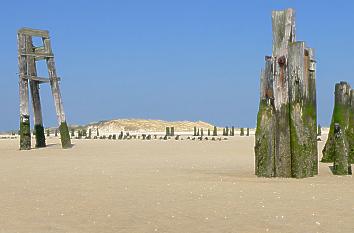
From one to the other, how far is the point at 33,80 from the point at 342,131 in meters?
15.3

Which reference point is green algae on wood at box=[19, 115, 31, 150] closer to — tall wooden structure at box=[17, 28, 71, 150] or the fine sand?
tall wooden structure at box=[17, 28, 71, 150]

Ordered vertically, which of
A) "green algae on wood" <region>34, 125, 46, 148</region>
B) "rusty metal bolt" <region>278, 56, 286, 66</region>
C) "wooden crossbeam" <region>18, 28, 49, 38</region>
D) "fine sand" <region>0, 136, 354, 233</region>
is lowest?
"fine sand" <region>0, 136, 354, 233</region>

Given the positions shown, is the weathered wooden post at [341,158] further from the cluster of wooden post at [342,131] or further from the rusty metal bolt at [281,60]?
the rusty metal bolt at [281,60]

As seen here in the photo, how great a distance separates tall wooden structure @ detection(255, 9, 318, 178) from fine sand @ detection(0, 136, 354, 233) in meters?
0.54

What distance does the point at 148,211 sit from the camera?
8086mm

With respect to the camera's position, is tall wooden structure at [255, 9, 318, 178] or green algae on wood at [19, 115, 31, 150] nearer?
tall wooden structure at [255, 9, 318, 178]

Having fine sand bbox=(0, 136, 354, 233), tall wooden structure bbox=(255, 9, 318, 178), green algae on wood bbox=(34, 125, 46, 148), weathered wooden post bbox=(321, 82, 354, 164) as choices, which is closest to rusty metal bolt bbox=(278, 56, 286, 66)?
tall wooden structure bbox=(255, 9, 318, 178)

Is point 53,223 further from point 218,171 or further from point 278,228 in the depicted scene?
point 218,171

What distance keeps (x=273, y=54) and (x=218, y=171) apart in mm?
3392

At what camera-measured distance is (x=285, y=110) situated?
12.6 metres

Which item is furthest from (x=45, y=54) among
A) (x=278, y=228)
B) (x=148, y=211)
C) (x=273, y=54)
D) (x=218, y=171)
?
(x=278, y=228)

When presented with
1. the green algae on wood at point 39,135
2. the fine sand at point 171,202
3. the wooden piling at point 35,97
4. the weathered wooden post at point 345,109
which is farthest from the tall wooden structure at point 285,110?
the green algae on wood at point 39,135

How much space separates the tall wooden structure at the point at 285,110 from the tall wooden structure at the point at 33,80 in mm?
14336

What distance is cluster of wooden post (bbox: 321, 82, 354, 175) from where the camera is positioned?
13328 millimetres
